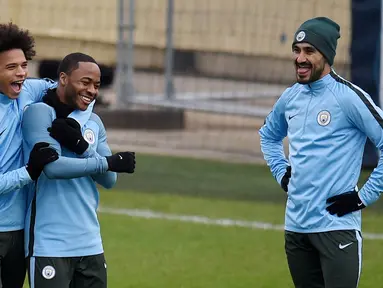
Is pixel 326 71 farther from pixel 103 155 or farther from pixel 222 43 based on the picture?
pixel 222 43

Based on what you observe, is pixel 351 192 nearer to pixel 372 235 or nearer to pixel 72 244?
pixel 72 244

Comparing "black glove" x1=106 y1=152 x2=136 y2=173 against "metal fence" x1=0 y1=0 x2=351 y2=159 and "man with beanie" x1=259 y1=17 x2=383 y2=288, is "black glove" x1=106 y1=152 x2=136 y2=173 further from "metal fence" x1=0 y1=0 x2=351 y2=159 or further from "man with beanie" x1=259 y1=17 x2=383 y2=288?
"metal fence" x1=0 y1=0 x2=351 y2=159

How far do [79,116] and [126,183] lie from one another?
8040 mm

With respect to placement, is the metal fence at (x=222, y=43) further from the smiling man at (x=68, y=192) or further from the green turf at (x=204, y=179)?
the smiling man at (x=68, y=192)

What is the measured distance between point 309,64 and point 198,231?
197 inches

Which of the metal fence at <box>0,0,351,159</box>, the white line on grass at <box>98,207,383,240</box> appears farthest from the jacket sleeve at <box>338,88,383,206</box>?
the metal fence at <box>0,0,351,159</box>

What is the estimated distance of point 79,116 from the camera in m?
6.07

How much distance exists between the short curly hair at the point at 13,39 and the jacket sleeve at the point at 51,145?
326mm

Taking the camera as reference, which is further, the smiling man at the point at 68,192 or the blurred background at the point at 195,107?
the blurred background at the point at 195,107

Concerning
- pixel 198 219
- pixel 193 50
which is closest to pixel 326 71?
pixel 198 219

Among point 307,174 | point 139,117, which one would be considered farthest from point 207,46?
point 307,174

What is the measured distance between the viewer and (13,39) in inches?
240

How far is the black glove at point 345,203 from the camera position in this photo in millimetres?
6281

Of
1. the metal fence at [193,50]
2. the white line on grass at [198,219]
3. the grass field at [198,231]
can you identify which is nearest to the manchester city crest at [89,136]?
the grass field at [198,231]
